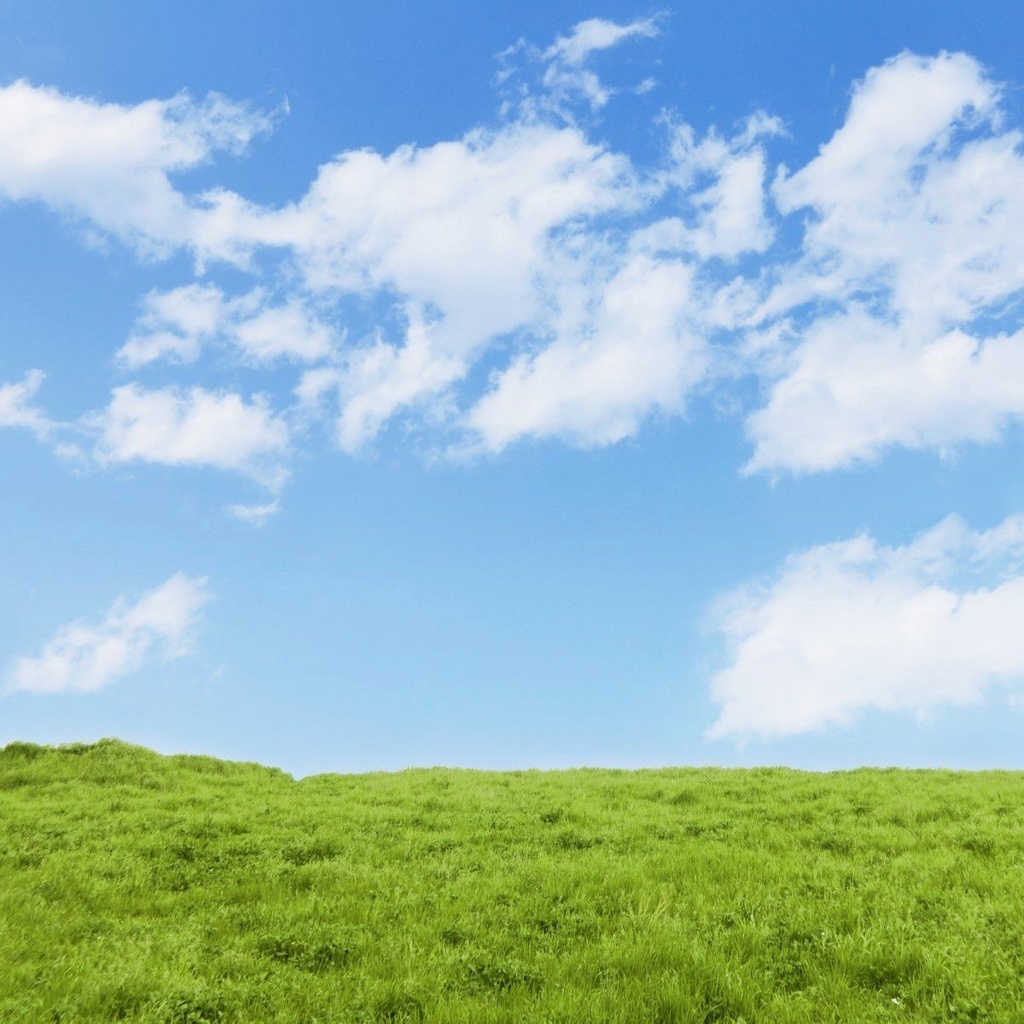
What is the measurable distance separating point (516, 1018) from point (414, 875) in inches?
228

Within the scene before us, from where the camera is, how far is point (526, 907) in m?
10.8

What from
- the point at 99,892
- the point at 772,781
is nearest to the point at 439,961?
the point at 99,892

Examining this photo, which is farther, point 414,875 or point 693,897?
point 414,875

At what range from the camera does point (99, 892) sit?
40.2 feet

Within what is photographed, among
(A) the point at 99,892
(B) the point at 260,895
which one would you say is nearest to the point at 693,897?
(B) the point at 260,895

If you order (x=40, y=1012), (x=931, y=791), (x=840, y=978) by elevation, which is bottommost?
(x=40, y=1012)

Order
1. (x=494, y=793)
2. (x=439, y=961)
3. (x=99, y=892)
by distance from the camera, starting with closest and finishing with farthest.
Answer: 1. (x=439, y=961)
2. (x=99, y=892)
3. (x=494, y=793)

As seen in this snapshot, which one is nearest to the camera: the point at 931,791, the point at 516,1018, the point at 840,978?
the point at 516,1018

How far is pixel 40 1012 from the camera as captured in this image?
798 cm

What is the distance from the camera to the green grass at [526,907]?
7953 millimetres

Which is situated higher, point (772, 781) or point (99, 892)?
point (772, 781)

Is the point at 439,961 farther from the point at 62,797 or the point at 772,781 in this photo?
the point at 62,797

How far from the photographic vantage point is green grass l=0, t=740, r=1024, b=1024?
7.95 m

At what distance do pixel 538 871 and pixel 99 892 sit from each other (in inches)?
278
